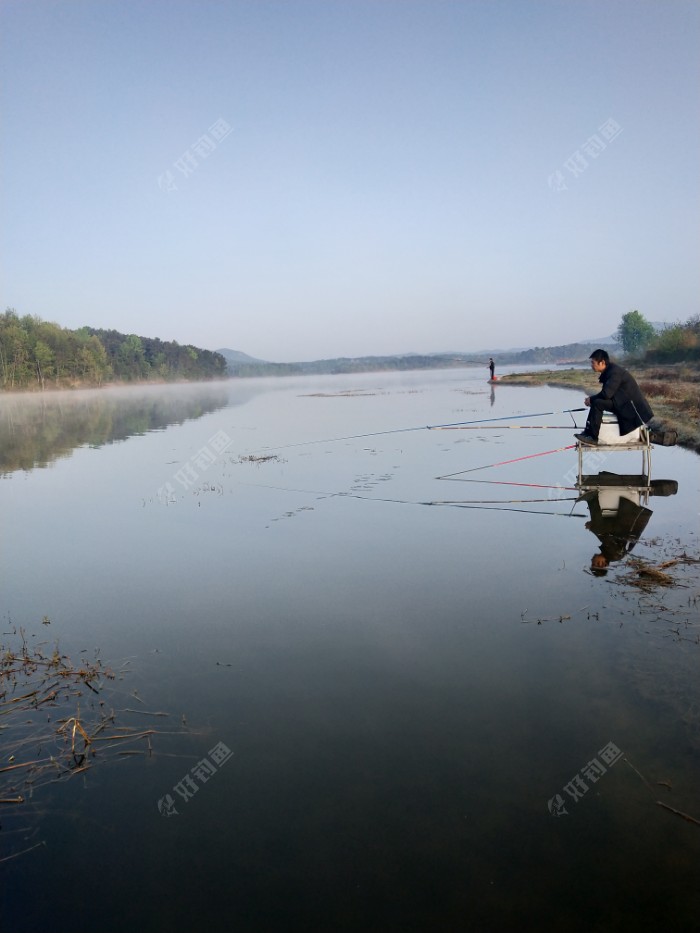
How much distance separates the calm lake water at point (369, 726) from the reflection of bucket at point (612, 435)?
47.2 inches

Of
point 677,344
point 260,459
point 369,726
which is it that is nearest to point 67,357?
point 677,344

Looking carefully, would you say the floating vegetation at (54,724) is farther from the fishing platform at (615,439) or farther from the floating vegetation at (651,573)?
the fishing platform at (615,439)

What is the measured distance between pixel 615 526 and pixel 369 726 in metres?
6.13

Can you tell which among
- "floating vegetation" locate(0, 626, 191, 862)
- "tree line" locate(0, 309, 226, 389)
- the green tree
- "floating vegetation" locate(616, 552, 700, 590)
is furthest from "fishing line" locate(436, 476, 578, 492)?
the green tree

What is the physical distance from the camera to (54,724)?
4.61m

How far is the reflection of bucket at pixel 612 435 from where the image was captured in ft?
35.3

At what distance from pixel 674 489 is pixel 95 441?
20.9 m

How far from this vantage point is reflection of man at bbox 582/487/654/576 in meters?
7.64

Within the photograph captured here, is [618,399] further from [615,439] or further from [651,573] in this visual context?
[651,573]

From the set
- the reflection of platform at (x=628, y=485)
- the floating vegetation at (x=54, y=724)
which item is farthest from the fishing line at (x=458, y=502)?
the floating vegetation at (x=54, y=724)

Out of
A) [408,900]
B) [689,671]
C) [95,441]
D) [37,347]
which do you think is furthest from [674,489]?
[37,347]

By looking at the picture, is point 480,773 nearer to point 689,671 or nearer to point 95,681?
point 689,671

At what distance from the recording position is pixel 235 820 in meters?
3.55

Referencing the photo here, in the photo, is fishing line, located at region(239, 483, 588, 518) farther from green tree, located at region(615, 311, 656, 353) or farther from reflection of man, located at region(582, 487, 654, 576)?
green tree, located at region(615, 311, 656, 353)
